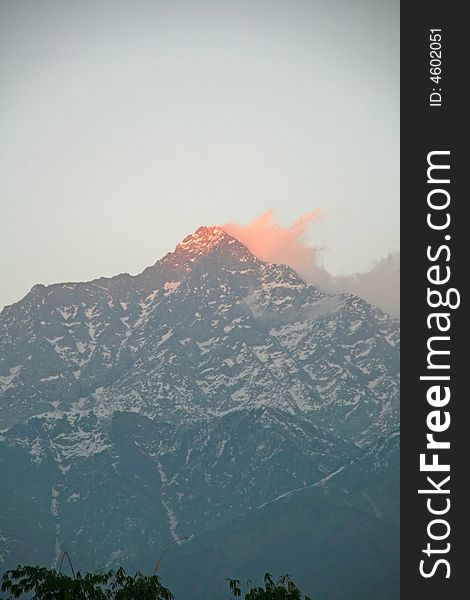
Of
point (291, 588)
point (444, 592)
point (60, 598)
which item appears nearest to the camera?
point (60, 598)

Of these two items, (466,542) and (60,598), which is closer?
(60,598)

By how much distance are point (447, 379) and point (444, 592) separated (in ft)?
34.0

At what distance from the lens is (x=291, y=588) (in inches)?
1919

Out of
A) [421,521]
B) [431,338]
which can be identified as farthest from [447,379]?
[421,521]

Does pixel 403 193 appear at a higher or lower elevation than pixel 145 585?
higher

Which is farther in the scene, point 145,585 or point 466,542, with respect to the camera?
point 466,542

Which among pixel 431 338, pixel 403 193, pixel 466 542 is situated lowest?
pixel 466 542

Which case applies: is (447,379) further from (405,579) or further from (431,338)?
(405,579)

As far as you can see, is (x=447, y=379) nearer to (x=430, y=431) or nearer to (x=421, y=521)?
(x=430, y=431)

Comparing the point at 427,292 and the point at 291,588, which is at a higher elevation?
the point at 427,292

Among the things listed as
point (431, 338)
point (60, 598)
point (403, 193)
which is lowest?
point (60, 598)

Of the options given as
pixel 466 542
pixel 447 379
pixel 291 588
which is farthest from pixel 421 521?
pixel 291 588

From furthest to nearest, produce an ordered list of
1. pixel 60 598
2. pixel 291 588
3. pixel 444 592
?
pixel 444 592 < pixel 291 588 < pixel 60 598

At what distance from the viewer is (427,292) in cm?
6450
